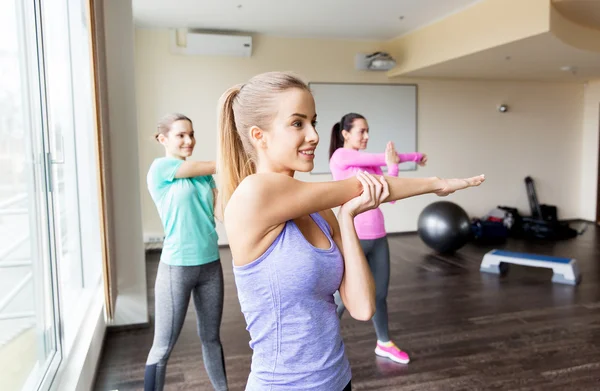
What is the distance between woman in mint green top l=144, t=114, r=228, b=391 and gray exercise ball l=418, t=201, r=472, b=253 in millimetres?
3973

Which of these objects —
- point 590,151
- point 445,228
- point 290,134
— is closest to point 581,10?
point 445,228

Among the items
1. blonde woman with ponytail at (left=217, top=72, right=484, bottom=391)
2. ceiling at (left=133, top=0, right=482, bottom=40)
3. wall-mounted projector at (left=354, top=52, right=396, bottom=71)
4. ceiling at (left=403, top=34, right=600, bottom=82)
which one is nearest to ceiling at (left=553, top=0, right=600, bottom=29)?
ceiling at (left=403, top=34, right=600, bottom=82)

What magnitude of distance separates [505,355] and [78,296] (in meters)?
2.82

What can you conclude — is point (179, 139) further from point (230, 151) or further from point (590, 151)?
point (590, 151)

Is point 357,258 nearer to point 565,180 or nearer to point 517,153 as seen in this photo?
point 517,153

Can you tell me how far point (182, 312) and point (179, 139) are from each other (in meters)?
0.76

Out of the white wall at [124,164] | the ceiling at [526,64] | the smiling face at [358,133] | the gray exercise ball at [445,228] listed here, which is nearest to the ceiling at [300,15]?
the ceiling at [526,64]

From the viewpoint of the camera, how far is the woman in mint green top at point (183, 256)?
207cm

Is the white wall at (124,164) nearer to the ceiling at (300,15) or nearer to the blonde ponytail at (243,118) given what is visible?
the ceiling at (300,15)

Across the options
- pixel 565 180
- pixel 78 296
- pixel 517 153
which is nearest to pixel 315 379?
pixel 78 296

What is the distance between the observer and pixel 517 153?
25.6 feet

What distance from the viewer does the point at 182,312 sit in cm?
210

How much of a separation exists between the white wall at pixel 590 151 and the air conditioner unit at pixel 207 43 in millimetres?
5751

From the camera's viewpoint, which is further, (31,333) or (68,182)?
(68,182)
